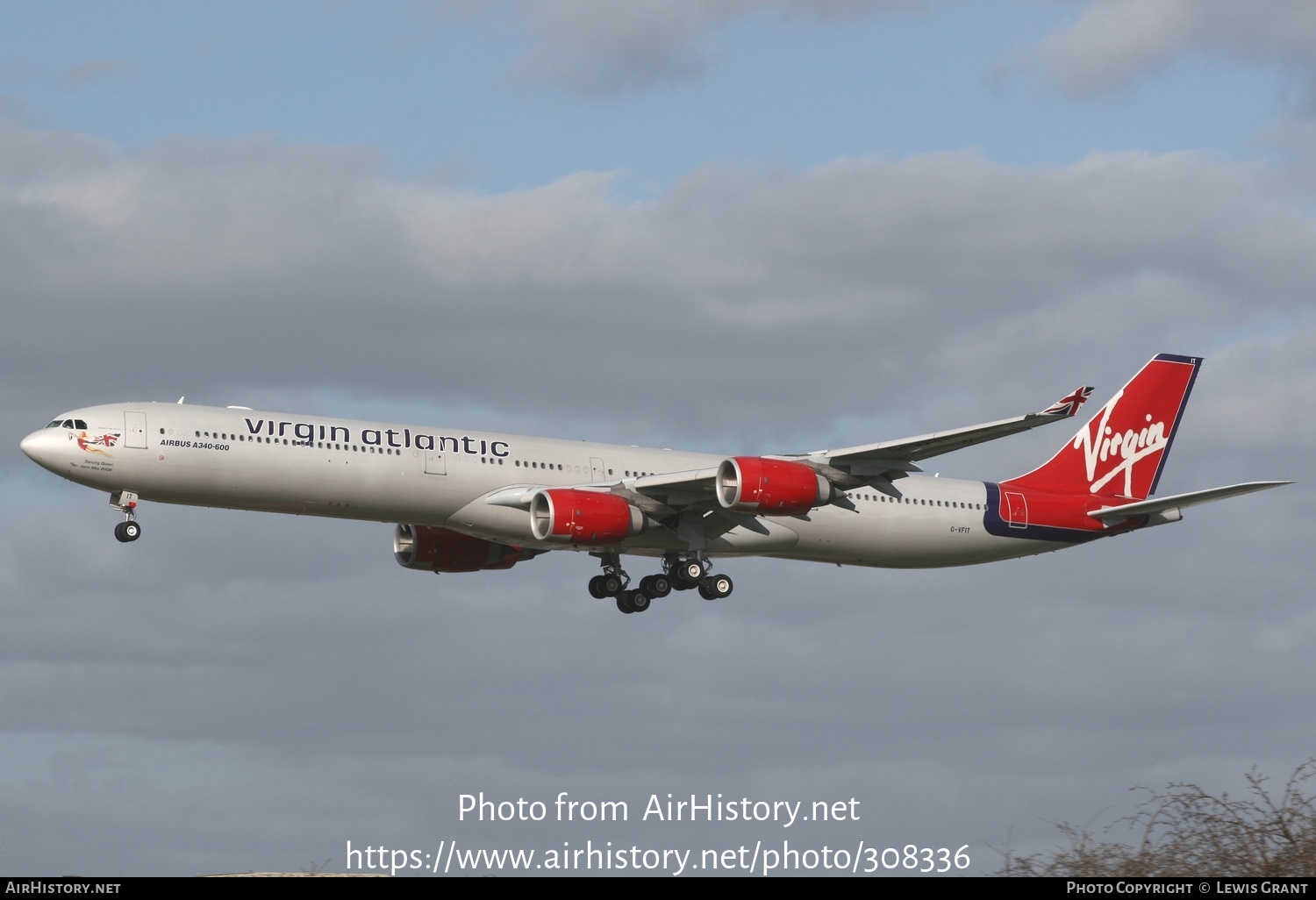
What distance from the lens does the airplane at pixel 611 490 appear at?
158 ft

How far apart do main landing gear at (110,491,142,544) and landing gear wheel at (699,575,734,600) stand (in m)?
17.9

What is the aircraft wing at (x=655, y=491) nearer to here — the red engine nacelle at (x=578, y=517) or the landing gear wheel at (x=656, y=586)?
the red engine nacelle at (x=578, y=517)

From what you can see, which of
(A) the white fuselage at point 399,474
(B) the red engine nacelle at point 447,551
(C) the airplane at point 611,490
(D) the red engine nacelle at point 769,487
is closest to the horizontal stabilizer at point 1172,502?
(C) the airplane at point 611,490

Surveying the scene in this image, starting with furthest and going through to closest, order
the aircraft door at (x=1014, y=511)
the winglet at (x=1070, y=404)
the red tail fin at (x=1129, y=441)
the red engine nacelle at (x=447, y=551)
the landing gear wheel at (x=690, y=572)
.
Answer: the red tail fin at (x=1129, y=441), the aircraft door at (x=1014, y=511), the red engine nacelle at (x=447, y=551), the landing gear wheel at (x=690, y=572), the winglet at (x=1070, y=404)

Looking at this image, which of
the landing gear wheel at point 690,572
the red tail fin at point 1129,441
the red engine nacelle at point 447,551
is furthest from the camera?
the red tail fin at point 1129,441

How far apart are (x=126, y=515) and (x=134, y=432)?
2763 mm

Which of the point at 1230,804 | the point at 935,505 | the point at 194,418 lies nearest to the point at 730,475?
the point at 935,505

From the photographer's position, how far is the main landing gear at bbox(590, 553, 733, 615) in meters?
54.7

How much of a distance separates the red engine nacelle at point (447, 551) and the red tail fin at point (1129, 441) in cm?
1854

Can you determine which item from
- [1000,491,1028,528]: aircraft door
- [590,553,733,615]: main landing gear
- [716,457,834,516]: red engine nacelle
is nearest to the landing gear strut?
[590,553,733,615]: main landing gear

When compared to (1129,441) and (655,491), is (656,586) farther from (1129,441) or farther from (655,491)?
(1129,441)

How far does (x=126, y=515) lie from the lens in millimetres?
49094

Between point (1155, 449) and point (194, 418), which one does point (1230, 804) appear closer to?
point (194, 418)

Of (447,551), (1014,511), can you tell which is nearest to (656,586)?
(447,551)
